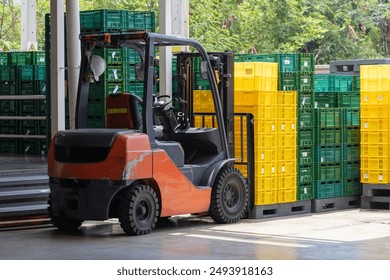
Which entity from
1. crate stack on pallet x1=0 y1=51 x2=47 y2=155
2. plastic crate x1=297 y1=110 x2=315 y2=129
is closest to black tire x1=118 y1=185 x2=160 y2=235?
plastic crate x1=297 y1=110 x2=315 y2=129

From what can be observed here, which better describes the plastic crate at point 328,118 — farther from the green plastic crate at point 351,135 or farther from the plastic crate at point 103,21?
the plastic crate at point 103,21

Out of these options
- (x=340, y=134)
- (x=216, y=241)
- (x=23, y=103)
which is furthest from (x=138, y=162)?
(x=23, y=103)

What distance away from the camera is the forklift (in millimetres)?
11500

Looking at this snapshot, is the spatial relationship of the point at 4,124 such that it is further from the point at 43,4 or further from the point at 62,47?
the point at 43,4

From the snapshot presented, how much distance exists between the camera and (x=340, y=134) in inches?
603

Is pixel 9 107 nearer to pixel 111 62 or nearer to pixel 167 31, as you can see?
pixel 167 31

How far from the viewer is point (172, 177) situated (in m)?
12.1

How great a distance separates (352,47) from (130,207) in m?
22.8

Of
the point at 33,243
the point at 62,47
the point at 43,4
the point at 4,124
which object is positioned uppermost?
the point at 43,4

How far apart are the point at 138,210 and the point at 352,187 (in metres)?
4.99

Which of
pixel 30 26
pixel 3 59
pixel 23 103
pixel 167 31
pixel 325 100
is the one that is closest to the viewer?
pixel 167 31

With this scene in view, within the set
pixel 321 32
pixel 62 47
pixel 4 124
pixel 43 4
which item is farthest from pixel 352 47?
pixel 62 47

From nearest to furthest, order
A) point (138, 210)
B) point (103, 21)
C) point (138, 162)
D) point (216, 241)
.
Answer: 1. point (216, 241)
2. point (138, 162)
3. point (138, 210)
4. point (103, 21)

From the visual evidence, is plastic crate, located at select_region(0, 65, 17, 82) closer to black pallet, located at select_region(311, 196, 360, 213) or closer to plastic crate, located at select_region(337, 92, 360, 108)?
plastic crate, located at select_region(337, 92, 360, 108)
